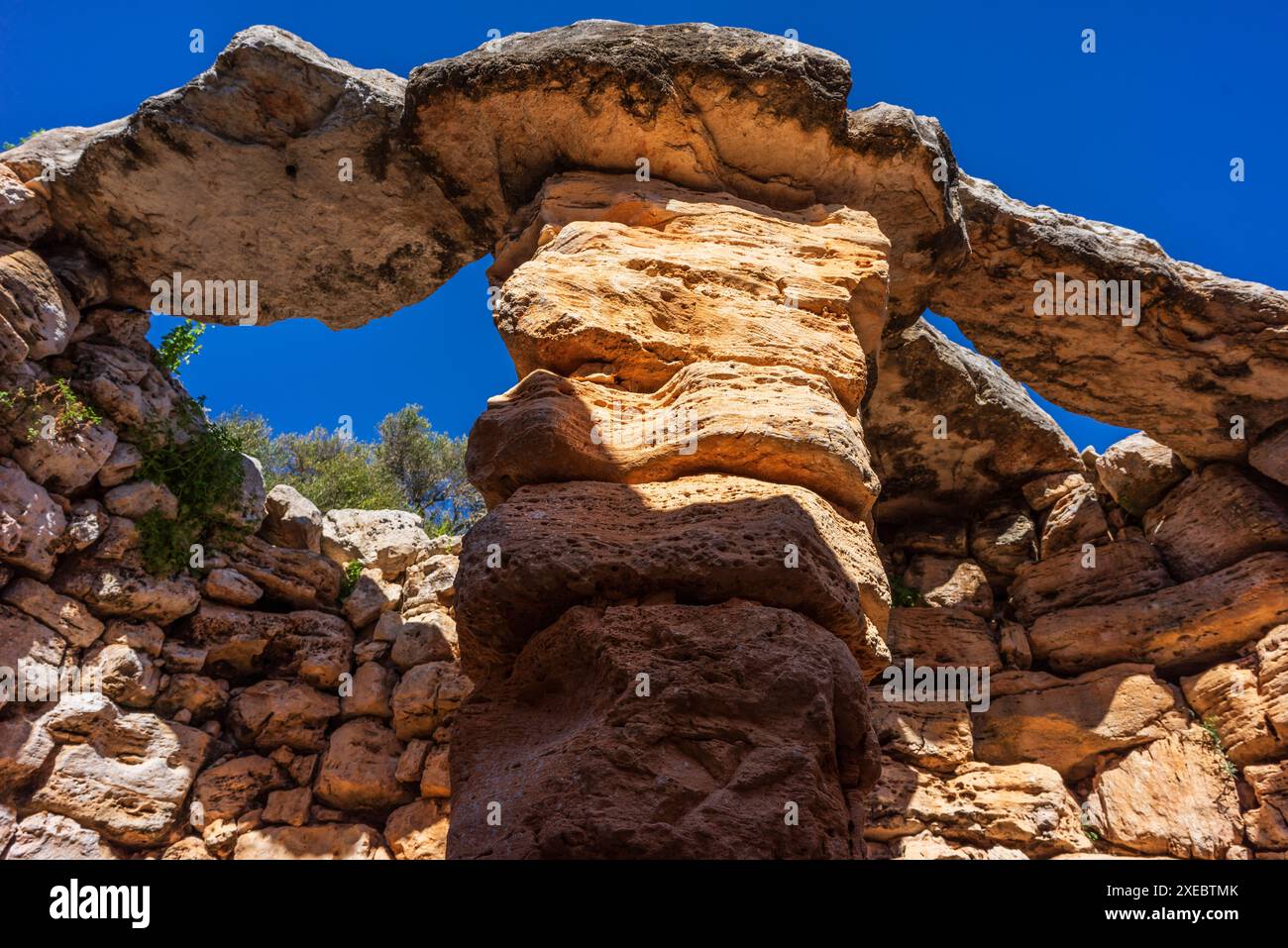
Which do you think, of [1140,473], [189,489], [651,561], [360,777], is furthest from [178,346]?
[1140,473]

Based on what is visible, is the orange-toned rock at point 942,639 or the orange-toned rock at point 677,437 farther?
the orange-toned rock at point 942,639

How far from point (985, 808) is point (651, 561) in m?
4.98

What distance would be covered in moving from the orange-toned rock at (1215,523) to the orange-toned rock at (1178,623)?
0.58ft

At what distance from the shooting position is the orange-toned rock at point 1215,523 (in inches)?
279

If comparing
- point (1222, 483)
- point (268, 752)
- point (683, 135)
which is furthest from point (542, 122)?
point (1222, 483)

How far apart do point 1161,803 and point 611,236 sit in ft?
18.7

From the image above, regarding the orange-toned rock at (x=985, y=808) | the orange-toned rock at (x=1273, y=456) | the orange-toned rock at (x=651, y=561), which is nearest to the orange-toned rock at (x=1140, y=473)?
the orange-toned rock at (x=1273, y=456)

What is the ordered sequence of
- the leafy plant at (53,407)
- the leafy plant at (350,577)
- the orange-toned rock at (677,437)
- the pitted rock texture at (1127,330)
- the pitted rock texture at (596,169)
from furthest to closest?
the leafy plant at (350,577)
the pitted rock texture at (1127,330)
the leafy plant at (53,407)
the pitted rock texture at (596,169)
the orange-toned rock at (677,437)

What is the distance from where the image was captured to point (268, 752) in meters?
6.69

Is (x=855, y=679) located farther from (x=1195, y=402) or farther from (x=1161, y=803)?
(x=1195, y=402)

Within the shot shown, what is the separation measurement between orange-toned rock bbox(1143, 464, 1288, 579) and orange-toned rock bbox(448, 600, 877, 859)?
5952 millimetres

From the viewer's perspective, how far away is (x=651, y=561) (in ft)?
9.53

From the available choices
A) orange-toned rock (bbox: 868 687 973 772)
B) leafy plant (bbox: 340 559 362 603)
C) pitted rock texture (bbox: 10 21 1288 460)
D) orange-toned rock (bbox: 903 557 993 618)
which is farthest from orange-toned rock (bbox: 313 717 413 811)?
orange-toned rock (bbox: 903 557 993 618)

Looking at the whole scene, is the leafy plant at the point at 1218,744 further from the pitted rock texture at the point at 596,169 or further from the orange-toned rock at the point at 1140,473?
the pitted rock texture at the point at 596,169
